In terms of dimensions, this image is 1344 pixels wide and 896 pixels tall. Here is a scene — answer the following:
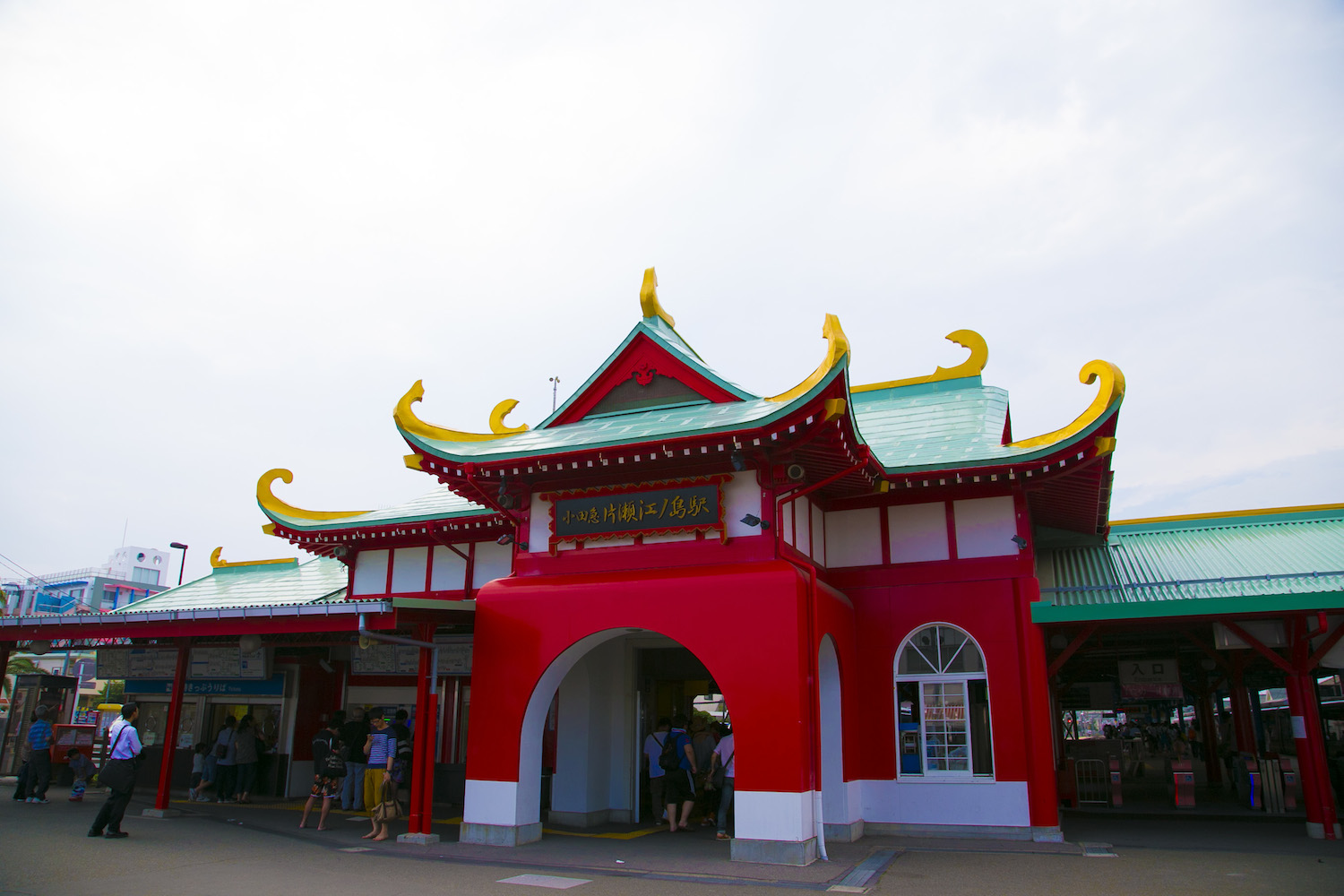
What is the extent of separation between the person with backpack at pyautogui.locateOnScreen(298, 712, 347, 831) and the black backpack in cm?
453

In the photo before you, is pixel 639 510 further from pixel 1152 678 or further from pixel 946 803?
pixel 1152 678

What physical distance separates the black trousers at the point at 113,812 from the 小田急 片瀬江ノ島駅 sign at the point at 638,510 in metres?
5.96

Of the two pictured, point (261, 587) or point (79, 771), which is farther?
point (261, 587)

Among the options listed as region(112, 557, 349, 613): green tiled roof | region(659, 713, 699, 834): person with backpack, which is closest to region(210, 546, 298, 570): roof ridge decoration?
region(112, 557, 349, 613): green tiled roof

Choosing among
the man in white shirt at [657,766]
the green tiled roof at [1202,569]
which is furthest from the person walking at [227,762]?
the green tiled roof at [1202,569]

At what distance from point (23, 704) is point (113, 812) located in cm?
931

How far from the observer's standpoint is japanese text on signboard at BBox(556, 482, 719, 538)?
1098 centimetres

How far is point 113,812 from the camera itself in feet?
35.1

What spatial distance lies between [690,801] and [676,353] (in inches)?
243

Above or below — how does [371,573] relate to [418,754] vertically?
above

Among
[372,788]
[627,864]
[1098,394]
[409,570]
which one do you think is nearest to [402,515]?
[409,570]

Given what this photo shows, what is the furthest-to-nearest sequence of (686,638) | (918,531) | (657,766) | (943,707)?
1. (657,766)
2. (918,531)
3. (943,707)
4. (686,638)

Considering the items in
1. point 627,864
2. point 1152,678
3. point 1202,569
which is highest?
point 1202,569

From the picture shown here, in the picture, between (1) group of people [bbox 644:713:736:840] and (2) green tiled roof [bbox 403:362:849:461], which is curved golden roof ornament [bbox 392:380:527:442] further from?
(1) group of people [bbox 644:713:736:840]
